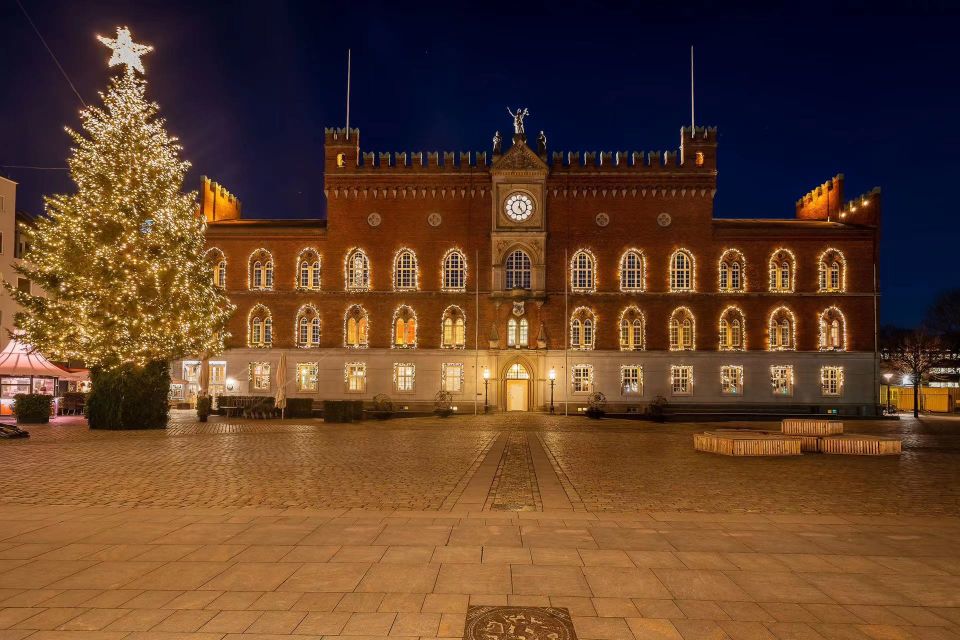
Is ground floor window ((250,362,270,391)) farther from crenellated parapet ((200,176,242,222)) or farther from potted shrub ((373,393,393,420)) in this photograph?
crenellated parapet ((200,176,242,222))

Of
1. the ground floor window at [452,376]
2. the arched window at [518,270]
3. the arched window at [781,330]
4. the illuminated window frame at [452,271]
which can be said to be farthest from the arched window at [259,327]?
the arched window at [781,330]

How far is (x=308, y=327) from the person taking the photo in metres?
45.8

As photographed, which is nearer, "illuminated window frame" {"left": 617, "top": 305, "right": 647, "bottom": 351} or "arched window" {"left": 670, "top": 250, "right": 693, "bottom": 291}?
"illuminated window frame" {"left": 617, "top": 305, "right": 647, "bottom": 351}

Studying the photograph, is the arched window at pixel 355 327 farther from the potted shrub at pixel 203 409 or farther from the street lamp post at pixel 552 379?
the potted shrub at pixel 203 409

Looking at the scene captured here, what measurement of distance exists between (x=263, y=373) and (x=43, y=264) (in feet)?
68.7

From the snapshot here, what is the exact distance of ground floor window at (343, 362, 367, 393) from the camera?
45000 millimetres

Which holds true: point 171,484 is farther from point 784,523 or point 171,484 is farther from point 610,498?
point 784,523

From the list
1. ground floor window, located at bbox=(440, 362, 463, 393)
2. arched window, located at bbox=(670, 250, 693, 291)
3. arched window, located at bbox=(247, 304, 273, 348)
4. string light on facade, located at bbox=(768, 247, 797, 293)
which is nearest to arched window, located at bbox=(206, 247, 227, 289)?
arched window, located at bbox=(247, 304, 273, 348)

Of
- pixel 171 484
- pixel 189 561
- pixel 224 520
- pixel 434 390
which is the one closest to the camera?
pixel 189 561

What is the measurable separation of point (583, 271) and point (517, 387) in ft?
30.9

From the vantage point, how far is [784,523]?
1027 centimetres

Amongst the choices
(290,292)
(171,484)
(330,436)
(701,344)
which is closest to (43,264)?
(330,436)

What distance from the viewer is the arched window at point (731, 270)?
45.1 meters

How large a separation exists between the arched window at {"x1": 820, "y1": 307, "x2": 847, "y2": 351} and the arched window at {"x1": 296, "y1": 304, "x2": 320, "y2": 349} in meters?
35.3
